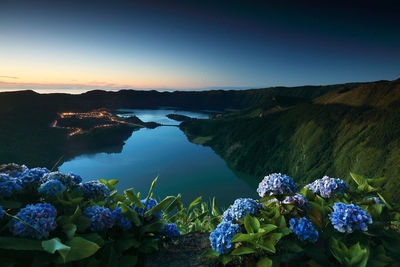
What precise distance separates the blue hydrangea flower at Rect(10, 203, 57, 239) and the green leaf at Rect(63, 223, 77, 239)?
0.10 metres

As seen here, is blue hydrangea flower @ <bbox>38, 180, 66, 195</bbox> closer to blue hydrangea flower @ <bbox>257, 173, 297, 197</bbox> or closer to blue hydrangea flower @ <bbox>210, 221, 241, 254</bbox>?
blue hydrangea flower @ <bbox>210, 221, 241, 254</bbox>

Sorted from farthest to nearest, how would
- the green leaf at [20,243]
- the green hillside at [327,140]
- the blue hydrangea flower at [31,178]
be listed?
the green hillside at [327,140] < the blue hydrangea flower at [31,178] < the green leaf at [20,243]

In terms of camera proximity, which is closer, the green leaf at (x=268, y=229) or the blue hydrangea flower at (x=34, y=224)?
the blue hydrangea flower at (x=34, y=224)

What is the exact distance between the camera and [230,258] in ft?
8.98

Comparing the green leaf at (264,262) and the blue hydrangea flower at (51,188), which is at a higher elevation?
the blue hydrangea flower at (51,188)

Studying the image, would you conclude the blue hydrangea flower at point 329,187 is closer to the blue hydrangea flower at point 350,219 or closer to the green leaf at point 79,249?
the blue hydrangea flower at point 350,219

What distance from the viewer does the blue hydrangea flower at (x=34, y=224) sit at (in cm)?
229

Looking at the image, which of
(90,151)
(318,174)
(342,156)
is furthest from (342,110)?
(90,151)

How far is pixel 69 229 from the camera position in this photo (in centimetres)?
238

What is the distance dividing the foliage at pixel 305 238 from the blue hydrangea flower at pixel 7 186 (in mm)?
2280

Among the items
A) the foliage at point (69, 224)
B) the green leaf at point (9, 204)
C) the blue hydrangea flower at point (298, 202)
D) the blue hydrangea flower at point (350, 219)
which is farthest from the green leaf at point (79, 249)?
the blue hydrangea flower at point (350, 219)

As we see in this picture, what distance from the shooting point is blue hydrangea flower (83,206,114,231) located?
272cm

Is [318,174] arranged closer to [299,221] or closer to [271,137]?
[271,137]

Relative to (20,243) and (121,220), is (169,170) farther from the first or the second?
(20,243)
